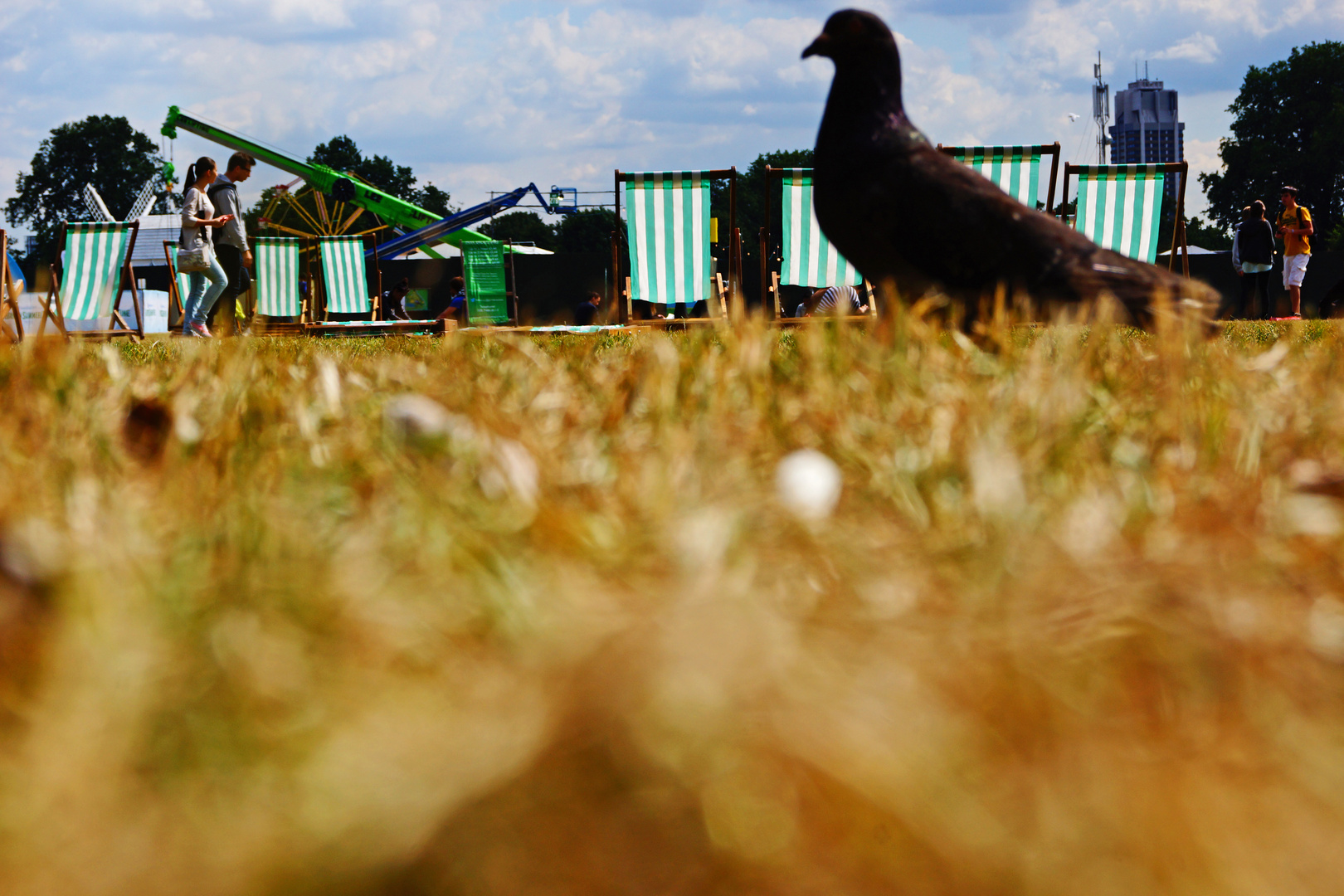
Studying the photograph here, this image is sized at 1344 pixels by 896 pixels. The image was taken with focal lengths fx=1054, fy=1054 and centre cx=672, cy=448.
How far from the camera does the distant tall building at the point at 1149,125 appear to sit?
13562 cm

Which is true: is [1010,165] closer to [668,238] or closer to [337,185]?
[668,238]

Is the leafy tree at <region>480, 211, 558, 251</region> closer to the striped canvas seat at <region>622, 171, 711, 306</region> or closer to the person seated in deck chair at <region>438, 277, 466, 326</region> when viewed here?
the person seated in deck chair at <region>438, 277, 466, 326</region>

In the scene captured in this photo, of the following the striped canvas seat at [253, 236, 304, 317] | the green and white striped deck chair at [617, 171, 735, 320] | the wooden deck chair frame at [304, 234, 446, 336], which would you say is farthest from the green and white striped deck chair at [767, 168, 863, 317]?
the striped canvas seat at [253, 236, 304, 317]

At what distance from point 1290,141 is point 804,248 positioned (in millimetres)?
60594

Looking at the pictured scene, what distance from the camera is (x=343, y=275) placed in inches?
642

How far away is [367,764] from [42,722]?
163 millimetres

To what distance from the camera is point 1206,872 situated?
423mm

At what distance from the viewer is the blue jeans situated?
9.76 meters

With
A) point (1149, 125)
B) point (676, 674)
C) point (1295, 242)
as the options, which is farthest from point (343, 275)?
point (1149, 125)

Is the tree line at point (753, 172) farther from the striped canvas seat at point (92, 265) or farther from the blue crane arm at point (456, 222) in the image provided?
the striped canvas seat at point (92, 265)

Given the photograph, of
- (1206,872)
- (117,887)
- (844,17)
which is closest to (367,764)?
(117,887)

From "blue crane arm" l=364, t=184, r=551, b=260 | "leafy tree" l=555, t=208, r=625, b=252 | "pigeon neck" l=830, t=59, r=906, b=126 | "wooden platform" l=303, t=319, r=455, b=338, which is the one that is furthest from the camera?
"leafy tree" l=555, t=208, r=625, b=252

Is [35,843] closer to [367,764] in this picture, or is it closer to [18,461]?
[367,764]

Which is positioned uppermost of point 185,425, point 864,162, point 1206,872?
point 864,162
